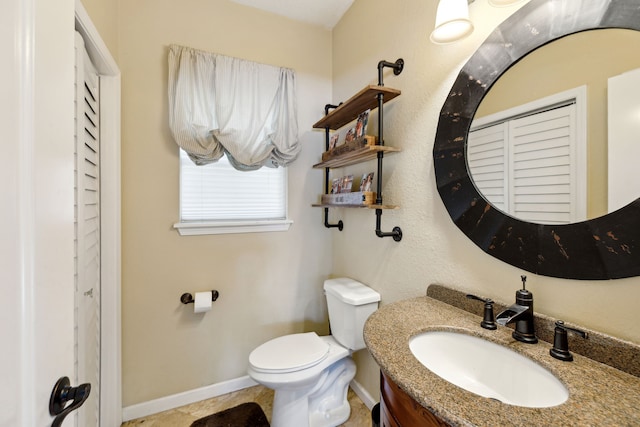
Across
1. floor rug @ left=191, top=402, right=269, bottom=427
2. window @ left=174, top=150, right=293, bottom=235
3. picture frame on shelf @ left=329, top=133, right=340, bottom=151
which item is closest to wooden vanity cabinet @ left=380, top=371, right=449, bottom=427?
floor rug @ left=191, top=402, right=269, bottom=427

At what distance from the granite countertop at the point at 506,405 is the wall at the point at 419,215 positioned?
16 cm

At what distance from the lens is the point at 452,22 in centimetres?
96

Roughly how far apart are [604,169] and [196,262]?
197cm

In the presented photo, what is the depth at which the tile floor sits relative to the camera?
161 centimetres

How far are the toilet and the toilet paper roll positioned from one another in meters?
0.42

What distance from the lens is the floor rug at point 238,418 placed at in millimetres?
1582

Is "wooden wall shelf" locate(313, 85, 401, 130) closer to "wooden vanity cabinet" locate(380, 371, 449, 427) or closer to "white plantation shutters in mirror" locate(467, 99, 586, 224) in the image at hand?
"white plantation shutters in mirror" locate(467, 99, 586, 224)

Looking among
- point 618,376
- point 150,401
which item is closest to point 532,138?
point 618,376

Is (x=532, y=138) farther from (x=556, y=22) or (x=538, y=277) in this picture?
(x=538, y=277)

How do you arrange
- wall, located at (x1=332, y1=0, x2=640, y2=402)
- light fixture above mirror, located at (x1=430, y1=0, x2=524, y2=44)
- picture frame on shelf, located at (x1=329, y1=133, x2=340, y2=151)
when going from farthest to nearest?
picture frame on shelf, located at (x1=329, y1=133, x2=340, y2=151) < light fixture above mirror, located at (x1=430, y1=0, x2=524, y2=44) < wall, located at (x1=332, y1=0, x2=640, y2=402)

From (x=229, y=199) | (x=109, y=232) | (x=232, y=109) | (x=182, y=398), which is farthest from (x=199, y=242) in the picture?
(x=182, y=398)

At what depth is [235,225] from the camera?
6.07ft

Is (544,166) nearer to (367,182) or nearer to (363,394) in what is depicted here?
(367,182)

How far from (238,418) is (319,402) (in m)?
0.52
